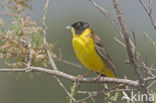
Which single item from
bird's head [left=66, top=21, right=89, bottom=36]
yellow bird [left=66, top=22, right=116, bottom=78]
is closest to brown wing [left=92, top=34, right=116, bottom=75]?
yellow bird [left=66, top=22, right=116, bottom=78]

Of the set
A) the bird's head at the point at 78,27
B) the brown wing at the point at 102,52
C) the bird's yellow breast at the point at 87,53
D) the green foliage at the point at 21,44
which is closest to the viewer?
the green foliage at the point at 21,44

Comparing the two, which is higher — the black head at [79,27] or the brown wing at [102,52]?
the black head at [79,27]

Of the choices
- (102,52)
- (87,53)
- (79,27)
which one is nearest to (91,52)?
(87,53)

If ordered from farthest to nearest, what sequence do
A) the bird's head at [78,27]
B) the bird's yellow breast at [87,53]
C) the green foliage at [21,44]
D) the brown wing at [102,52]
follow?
the bird's head at [78,27] < the brown wing at [102,52] < the bird's yellow breast at [87,53] < the green foliage at [21,44]

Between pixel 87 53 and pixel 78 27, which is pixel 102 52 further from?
pixel 78 27

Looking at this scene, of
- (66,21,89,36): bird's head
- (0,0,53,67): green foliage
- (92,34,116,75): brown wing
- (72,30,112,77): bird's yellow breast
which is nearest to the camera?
(0,0,53,67): green foliage

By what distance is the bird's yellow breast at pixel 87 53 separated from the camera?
438cm

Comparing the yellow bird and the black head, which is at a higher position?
the black head

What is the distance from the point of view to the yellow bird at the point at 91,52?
4.39 meters

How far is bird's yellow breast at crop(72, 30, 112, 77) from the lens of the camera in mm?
4379

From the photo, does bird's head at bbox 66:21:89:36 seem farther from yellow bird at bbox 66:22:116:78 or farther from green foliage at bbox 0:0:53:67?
green foliage at bbox 0:0:53:67

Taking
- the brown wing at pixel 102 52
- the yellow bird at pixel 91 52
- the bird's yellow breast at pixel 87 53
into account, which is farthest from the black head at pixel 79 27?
the brown wing at pixel 102 52

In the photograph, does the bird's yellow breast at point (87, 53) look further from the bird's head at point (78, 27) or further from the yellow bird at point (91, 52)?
the bird's head at point (78, 27)

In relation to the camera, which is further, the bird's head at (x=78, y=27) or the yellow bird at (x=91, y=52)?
the bird's head at (x=78, y=27)
